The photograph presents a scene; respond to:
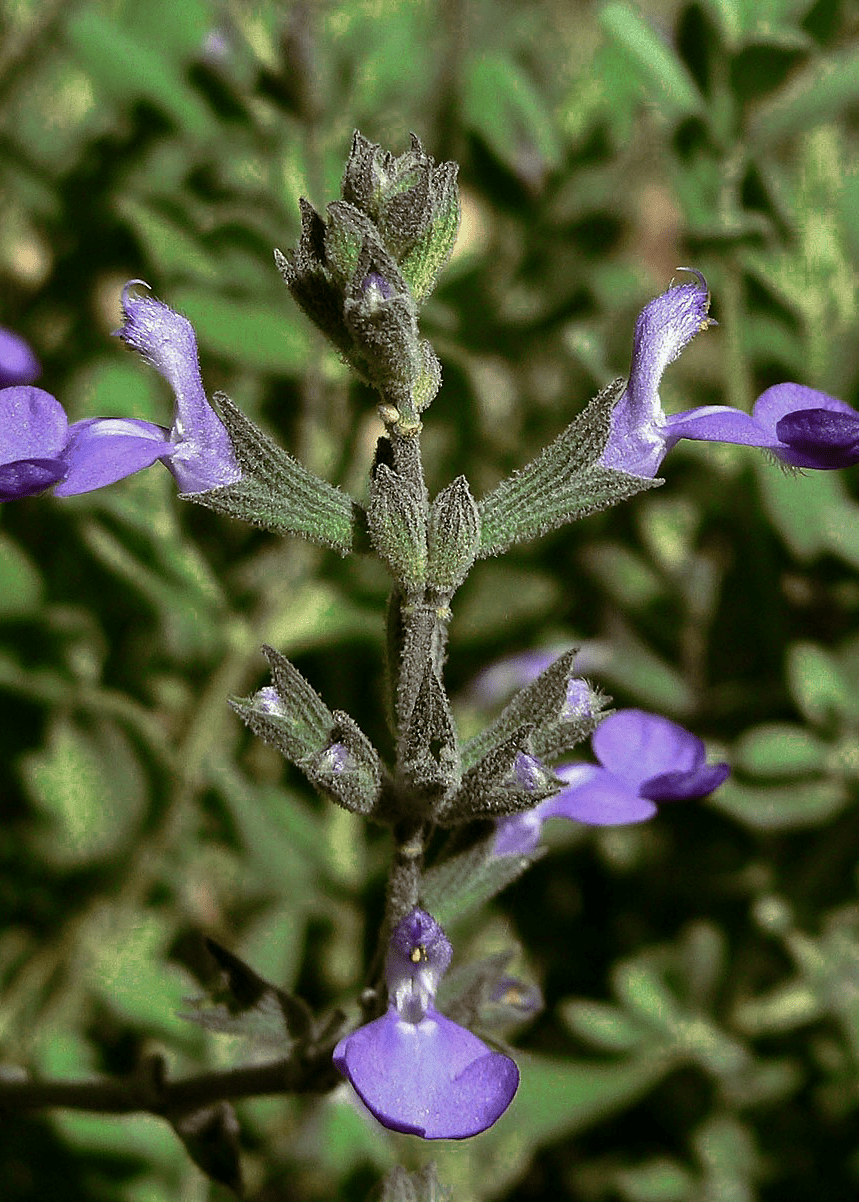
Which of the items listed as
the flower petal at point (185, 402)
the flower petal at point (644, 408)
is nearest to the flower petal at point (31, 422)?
the flower petal at point (185, 402)

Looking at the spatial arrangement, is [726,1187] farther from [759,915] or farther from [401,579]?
[401,579]

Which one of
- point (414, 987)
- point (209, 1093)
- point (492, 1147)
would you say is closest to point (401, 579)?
point (414, 987)

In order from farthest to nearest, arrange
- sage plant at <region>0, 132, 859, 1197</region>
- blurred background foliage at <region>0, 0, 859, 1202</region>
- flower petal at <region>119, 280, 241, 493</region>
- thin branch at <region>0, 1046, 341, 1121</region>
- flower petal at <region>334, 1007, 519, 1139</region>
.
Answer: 1. blurred background foliage at <region>0, 0, 859, 1202</region>
2. thin branch at <region>0, 1046, 341, 1121</region>
3. flower petal at <region>119, 280, 241, 493</region>
4. sage plant at <region>0, 132, 859, 1197</region>
5. flower petal at <region>334, 1007, 519, 1139</region>

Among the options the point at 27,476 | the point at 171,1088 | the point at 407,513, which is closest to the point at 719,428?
the point at 407,513

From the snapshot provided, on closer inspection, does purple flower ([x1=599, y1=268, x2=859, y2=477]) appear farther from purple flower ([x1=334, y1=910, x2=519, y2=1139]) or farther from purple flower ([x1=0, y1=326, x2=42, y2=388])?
purple flower ([x1=0, y1=326, x2=42, y2=388])

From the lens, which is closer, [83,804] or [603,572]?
[83,804]

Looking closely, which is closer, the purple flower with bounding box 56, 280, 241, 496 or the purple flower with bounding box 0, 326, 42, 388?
the purple flower with bounding box 56, 280, 241, 496

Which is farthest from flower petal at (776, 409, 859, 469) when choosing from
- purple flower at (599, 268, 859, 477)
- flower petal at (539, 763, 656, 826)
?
flower petal at (539, 763, 656, 826)
